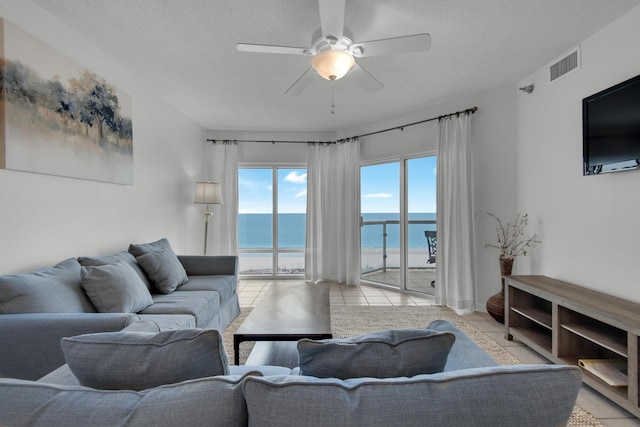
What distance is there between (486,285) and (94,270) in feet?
12.9

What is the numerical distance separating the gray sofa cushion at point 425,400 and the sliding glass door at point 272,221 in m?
4.49

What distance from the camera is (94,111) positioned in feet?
8.07

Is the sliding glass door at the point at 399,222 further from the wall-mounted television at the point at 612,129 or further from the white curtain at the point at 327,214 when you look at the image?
the wall-mounted television at the point at 612,129

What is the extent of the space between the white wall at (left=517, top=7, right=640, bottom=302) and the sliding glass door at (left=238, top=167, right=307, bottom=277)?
330 centimetres

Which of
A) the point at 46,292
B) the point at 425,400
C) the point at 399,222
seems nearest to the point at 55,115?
the point at 46,292

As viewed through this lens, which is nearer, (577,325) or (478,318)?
(577,325)

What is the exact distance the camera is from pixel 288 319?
2174 millimetres

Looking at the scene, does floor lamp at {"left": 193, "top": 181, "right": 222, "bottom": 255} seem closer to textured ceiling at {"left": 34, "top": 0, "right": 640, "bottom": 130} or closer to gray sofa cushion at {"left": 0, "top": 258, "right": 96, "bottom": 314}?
textured ceiling at {"left": 34, "top": 0, "right": 640, "bottom": 130}

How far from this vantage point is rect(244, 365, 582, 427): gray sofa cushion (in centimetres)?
63

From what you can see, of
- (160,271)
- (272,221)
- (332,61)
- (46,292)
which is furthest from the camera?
(272,221)

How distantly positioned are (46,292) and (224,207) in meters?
3.24

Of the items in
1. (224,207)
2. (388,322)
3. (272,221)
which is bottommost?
(388,322)

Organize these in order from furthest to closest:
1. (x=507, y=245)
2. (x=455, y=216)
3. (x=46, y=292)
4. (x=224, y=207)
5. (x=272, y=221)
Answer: (x=272, y=221)
(x=224, y=207)
(x=455, y=216)
(x=507, y=245)
(x=46, y=292)

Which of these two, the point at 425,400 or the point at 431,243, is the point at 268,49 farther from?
the point at 431,243
